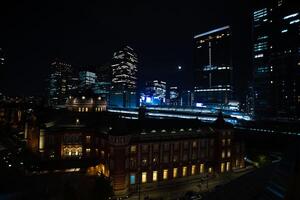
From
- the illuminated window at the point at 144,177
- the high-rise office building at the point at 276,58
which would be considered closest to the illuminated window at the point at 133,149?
the illuminated window at the point at 144,177

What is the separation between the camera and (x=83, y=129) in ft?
193

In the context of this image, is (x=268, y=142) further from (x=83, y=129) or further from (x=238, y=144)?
(x=83, y=129)

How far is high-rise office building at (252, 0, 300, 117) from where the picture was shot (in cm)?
15062

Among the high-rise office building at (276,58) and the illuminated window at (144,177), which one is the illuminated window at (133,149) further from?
the high-rise office building at (276,58)

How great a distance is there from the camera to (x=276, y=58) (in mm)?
163750

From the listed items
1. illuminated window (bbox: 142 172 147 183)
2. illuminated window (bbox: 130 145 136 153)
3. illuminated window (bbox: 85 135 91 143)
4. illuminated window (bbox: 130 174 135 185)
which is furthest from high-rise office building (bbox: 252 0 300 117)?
illuminated window (bbox: 85 135 91 143)

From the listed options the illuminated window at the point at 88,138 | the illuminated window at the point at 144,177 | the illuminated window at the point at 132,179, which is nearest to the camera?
the illuminated window at the point at 132,179

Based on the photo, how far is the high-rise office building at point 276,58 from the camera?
150625mm

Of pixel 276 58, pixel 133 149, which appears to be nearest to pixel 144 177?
pixel 133 149

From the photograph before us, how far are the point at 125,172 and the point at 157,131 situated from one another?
36.6ft

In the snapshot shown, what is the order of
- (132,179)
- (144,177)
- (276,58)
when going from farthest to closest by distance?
(276,58) → (144,177) → (132,179)

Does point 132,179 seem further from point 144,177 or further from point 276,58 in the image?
point 276,58

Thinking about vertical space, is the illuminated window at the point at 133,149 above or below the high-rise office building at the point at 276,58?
below

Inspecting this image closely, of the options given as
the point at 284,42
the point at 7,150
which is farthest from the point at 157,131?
the point at 284,42
